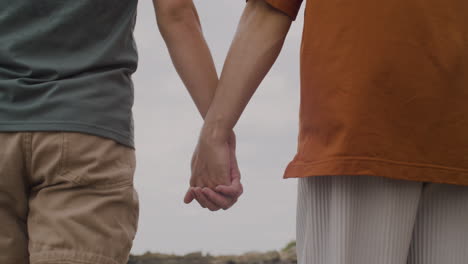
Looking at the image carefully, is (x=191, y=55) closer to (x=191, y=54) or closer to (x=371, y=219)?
(x=191, y=54)

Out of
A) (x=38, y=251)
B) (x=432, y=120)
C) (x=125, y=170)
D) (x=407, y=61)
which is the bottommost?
(x=38, y=251)

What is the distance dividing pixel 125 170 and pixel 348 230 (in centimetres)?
48

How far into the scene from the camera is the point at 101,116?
4.47 ft

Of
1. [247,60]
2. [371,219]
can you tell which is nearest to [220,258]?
[247,60]

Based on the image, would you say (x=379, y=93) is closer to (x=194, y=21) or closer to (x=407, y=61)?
(x=407, y=61)

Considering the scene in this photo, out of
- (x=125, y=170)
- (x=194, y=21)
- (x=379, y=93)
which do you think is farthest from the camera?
(x=194, y=21)

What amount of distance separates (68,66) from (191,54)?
0.39 meters

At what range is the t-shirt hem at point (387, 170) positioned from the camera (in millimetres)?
1271

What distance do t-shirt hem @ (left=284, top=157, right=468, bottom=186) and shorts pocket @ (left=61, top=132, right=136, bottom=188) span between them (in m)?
0.39

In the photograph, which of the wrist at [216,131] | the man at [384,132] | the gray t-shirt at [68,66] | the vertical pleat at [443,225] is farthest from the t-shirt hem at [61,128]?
the vertical pleat at [443,225]

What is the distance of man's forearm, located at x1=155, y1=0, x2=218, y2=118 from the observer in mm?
1669

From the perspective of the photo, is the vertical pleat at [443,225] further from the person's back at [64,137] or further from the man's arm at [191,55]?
the person's back at [64,137]

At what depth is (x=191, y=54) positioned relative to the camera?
1680 mm

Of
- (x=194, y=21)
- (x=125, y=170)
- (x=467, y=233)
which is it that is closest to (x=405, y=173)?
(x=467, y=233)
